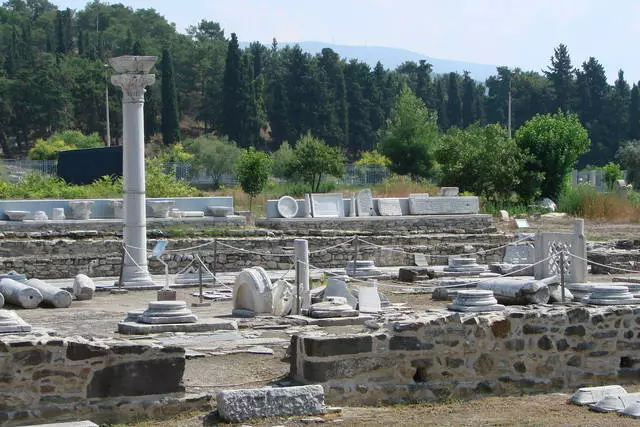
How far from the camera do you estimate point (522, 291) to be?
14.6 metres

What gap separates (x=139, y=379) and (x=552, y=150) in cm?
3153

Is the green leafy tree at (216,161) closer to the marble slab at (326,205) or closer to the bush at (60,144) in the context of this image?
the bush at (60,144)

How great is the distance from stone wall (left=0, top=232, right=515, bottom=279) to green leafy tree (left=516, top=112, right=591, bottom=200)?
1418cm

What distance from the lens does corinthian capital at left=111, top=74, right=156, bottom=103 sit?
62.7 feet

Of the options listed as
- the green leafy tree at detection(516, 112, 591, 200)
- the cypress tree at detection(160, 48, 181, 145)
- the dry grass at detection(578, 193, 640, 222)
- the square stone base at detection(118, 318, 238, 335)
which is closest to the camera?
the square stone base at detection(118, 318, 238, 335)

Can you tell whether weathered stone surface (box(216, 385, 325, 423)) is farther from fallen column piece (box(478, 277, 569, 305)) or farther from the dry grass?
the dry grass

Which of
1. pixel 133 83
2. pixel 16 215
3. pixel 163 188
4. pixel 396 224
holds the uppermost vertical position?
pixel 133 83

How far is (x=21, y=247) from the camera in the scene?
22453mm

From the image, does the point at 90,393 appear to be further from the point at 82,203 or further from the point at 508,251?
the point at 82,203

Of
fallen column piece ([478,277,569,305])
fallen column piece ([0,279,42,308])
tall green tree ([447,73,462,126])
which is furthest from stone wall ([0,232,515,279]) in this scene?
tall green tree ([447,73,462,126])

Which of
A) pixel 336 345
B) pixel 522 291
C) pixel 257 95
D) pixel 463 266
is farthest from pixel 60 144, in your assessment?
pixel 336 345

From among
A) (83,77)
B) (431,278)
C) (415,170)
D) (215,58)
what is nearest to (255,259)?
(431,278)

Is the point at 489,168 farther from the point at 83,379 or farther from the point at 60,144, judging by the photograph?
the point at 60,144

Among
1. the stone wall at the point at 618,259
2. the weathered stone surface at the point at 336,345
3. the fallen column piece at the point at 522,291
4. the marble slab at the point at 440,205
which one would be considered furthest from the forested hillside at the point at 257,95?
the weathered stone surface at the point at 336,345
